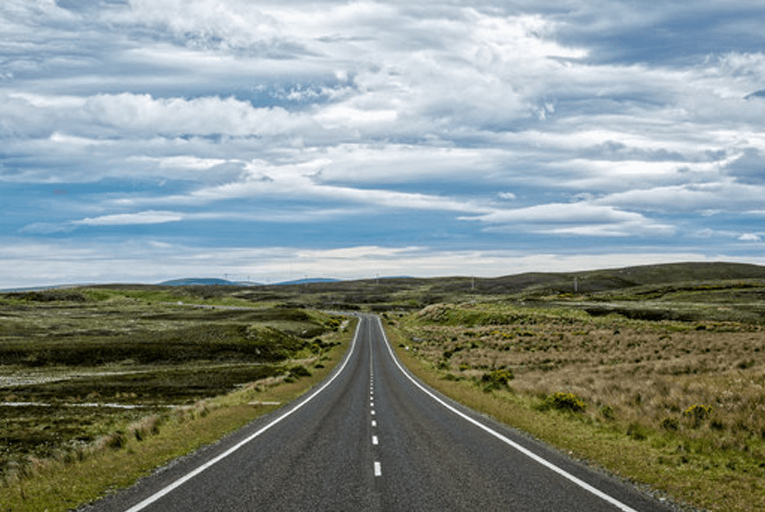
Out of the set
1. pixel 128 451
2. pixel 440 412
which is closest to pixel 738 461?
pixel 440 412

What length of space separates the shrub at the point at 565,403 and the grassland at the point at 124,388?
12.3 metres

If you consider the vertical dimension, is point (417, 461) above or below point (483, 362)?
above

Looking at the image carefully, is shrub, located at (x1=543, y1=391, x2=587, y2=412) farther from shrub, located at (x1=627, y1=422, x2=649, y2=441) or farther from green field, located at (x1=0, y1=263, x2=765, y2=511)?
shrub, located at (x1=627, y1=422, x2=649, y2=441)

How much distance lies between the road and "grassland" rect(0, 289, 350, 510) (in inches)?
66.9

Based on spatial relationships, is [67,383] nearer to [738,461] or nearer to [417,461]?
[417,461]

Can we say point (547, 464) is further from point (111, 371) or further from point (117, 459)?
point (111, 371)

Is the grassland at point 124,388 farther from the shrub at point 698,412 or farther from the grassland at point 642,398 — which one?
the shrub at point 698,412

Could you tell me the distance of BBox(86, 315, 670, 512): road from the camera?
10594 mm

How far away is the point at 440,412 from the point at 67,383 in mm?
34236

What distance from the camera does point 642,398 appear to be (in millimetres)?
24609

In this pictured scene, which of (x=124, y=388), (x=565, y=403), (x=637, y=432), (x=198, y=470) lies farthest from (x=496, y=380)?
(x=124, y=388)

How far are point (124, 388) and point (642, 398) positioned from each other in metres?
35.5

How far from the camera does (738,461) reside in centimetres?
1414

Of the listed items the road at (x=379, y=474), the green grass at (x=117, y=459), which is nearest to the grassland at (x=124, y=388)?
the green grass at (x=117, y=459)
